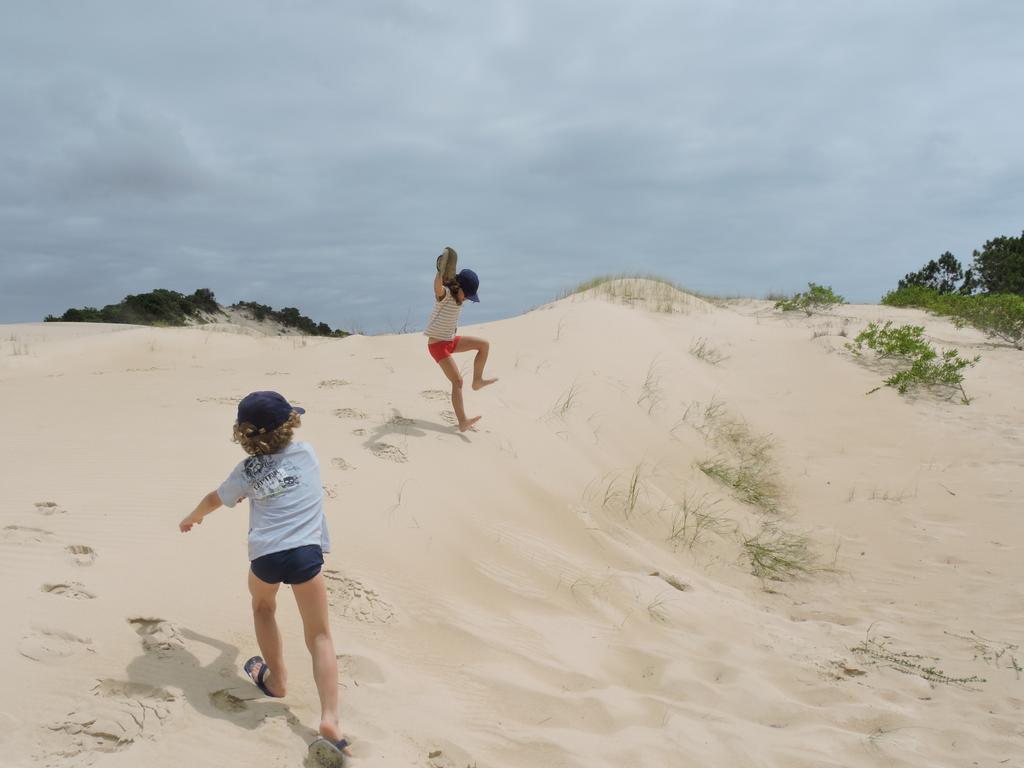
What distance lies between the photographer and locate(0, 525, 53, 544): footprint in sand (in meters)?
3.52

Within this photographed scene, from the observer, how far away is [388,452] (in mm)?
5418

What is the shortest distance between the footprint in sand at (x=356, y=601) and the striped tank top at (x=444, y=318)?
250 cm

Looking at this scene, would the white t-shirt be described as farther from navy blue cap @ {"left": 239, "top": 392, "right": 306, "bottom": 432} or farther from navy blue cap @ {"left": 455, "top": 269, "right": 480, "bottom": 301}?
navy blue cap @ {"left": 455, "top": 269, "right": 480, "bottom": 301}

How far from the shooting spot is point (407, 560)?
419 centimetres

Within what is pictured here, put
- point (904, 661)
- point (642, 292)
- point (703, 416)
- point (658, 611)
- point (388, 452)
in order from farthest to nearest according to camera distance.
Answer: point (642, 292) < point (703, 416) < point (388, 452) < point (658, 611) < point (904, 661)

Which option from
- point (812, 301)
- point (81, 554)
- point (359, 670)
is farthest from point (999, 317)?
point (81, 554)

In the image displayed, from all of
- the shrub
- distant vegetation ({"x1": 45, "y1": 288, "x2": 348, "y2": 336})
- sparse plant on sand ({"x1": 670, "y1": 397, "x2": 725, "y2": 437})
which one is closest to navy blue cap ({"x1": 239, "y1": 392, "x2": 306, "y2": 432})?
sparse plant on sand ({"x1": 670, "y1": 397, "x2": 725, "y2": 437})

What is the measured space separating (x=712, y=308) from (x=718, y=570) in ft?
31.2

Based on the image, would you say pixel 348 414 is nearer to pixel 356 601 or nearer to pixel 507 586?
pixel 507 586

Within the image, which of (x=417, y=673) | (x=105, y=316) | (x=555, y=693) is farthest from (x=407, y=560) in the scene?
(x=105, y=316)

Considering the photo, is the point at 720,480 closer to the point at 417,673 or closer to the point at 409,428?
the point at 409,428

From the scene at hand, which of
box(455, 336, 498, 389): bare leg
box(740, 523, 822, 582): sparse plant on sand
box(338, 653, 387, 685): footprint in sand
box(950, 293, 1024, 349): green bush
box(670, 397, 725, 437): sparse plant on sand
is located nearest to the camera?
box(338, 653, 387, 685): footprint in sand

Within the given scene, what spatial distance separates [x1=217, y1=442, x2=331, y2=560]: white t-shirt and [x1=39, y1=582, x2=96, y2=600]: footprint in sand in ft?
3.24

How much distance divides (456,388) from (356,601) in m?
2.58
